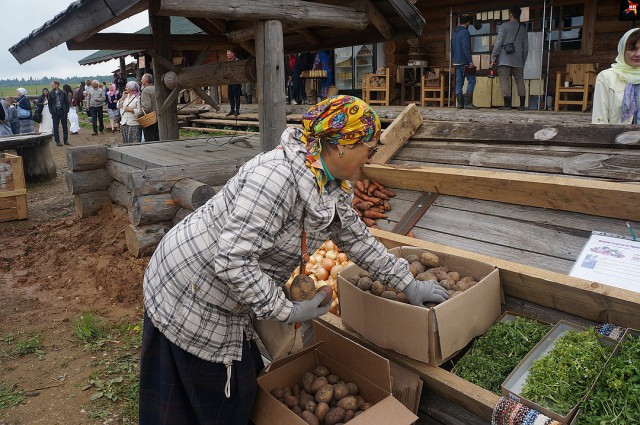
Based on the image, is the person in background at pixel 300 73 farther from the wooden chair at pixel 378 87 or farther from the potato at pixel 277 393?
the potato at pixel 277 393

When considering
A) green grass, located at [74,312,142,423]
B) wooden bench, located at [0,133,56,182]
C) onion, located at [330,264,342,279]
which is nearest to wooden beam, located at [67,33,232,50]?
wooden bench, located at [0,133,56,182]

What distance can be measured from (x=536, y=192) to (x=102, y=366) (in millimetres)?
3559

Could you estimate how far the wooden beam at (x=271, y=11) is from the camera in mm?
4688

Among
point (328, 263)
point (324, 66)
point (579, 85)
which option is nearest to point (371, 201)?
point (328, 263)

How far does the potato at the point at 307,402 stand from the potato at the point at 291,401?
0.03 m

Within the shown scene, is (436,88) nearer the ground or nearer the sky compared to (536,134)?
nearer the sky

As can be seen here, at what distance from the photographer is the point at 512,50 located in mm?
10516

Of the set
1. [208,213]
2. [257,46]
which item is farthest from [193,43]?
[208,213]

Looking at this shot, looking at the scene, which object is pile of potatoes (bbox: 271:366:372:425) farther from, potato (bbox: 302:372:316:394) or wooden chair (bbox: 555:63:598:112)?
wooden chair (bbox: 555:63:598:112)

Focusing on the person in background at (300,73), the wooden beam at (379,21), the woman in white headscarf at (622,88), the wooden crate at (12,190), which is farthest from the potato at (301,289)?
the person in background at (300,73)

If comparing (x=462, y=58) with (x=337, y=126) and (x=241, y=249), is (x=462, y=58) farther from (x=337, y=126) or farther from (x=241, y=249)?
(x=241, y=249)

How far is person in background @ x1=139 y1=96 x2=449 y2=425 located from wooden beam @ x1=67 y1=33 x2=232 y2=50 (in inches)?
251

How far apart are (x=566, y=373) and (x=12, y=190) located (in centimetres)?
871

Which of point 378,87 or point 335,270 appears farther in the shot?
point 378,87
